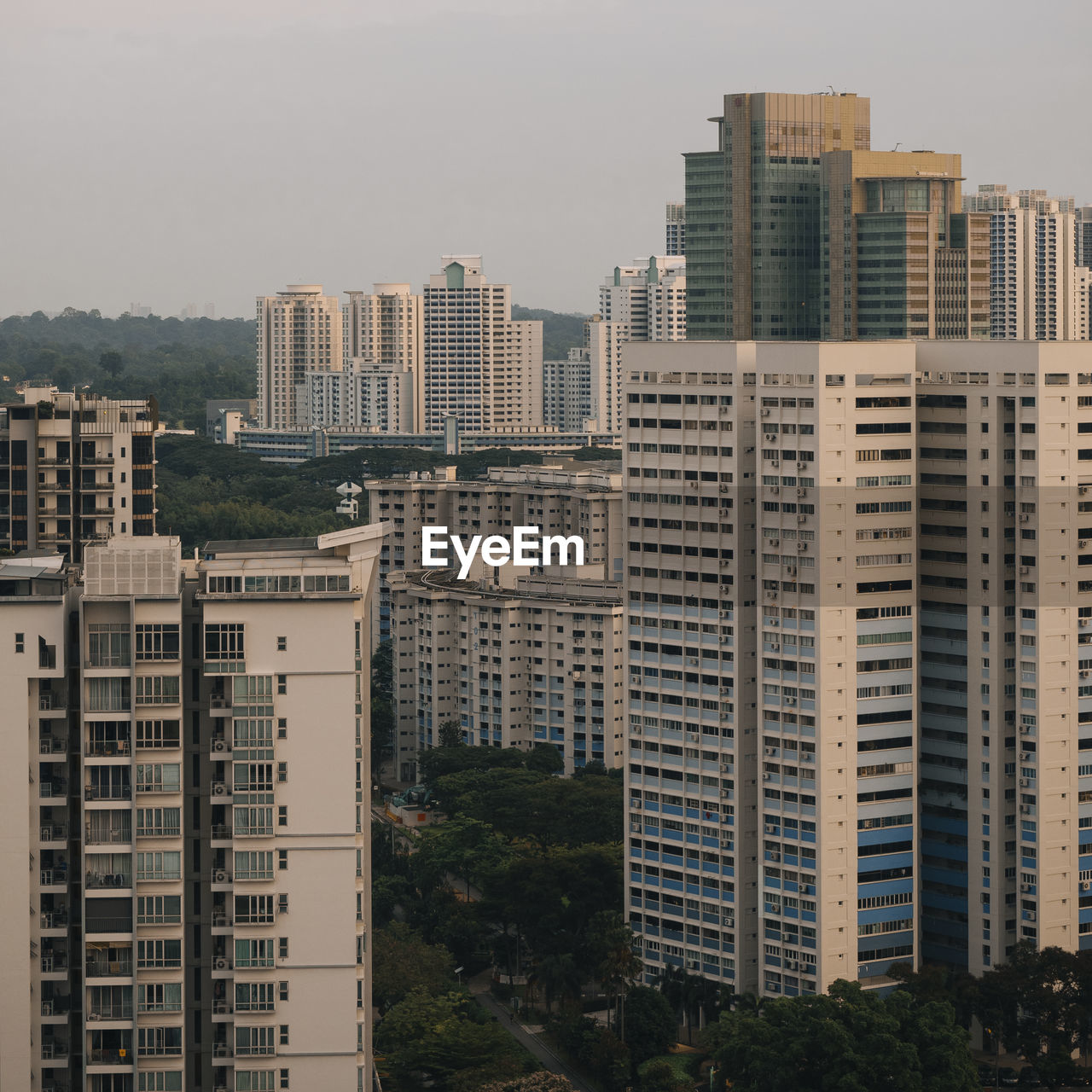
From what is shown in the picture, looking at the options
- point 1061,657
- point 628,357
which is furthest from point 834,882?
point 628,357

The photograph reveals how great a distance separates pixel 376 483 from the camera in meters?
107

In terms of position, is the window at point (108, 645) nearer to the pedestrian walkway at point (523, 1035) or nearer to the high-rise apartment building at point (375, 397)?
the pedestrian walkway at point (523, 1035)

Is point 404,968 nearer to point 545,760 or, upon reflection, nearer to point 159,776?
point 159,776

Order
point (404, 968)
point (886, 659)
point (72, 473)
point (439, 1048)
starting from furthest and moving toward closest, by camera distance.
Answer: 1. point (72, 473)
2. point (404, 968)
3. point (886, 659)
4. point (439, 1048)

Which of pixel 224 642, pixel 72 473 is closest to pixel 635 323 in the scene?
pixel 72 473

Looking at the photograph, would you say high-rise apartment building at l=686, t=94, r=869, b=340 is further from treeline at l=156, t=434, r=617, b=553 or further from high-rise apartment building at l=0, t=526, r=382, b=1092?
high-rise apartment building at l=0, t=526, r=382, b=1092

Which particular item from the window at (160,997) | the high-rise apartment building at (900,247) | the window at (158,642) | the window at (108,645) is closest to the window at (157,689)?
the window at (158,642)

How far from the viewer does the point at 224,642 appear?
38469 millimetres

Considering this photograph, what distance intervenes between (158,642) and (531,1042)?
23.8 m

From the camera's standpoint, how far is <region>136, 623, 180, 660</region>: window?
38.3 m

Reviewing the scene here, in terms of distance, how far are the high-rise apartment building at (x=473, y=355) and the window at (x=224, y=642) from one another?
154 m

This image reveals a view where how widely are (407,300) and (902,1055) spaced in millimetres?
151599

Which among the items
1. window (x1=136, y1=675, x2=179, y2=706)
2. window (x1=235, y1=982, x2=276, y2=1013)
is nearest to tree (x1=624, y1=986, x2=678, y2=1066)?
window (x1=235, y1=982, x2=276, y2=1013)

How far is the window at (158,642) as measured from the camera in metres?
38.3
